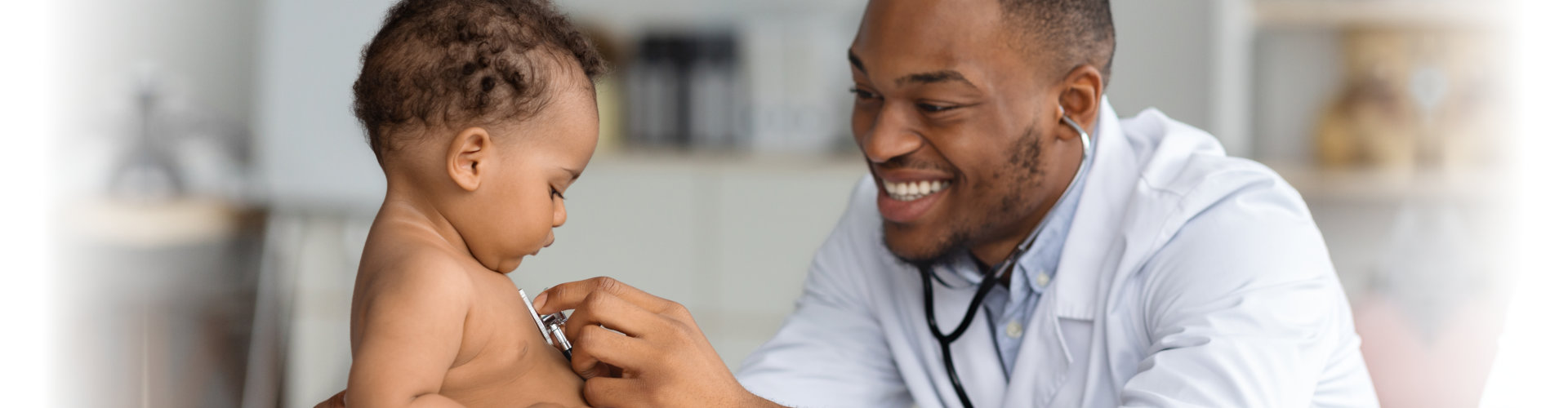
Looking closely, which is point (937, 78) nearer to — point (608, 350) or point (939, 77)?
point (939, 77)

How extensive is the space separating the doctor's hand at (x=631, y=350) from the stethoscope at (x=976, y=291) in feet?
1.40

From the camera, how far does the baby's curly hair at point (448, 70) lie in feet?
2.86

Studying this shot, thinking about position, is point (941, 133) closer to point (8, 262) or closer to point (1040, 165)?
point (1040, 165)

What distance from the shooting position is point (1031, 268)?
1397mm

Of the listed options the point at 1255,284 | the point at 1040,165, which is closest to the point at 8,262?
the point at 1040,165

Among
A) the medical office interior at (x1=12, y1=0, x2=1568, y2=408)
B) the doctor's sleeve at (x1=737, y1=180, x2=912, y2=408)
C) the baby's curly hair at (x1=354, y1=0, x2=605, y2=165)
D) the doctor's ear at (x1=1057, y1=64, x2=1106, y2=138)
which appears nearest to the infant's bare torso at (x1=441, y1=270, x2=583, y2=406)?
the baby's curly hair at (x1=354, y1=0, x2=605, y2=165)

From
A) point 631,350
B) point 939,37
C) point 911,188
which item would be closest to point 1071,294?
point 911,188

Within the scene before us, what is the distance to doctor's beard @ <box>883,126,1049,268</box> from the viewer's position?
1.38m

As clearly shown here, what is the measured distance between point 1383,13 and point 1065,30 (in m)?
1.64

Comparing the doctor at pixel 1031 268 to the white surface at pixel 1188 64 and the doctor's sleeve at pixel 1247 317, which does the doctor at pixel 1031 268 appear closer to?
the doctor's sleeve at pixel 1247 317

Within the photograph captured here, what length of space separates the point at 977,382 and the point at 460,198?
29.0 inches

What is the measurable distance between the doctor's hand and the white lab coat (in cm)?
41

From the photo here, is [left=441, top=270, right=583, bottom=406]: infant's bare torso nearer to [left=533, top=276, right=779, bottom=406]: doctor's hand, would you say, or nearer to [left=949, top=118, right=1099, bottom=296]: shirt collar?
[left=533, top=276, right=779, bottom=406]: doctor's hand

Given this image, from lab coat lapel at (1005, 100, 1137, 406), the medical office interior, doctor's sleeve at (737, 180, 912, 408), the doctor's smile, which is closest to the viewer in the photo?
the doctor's smile
